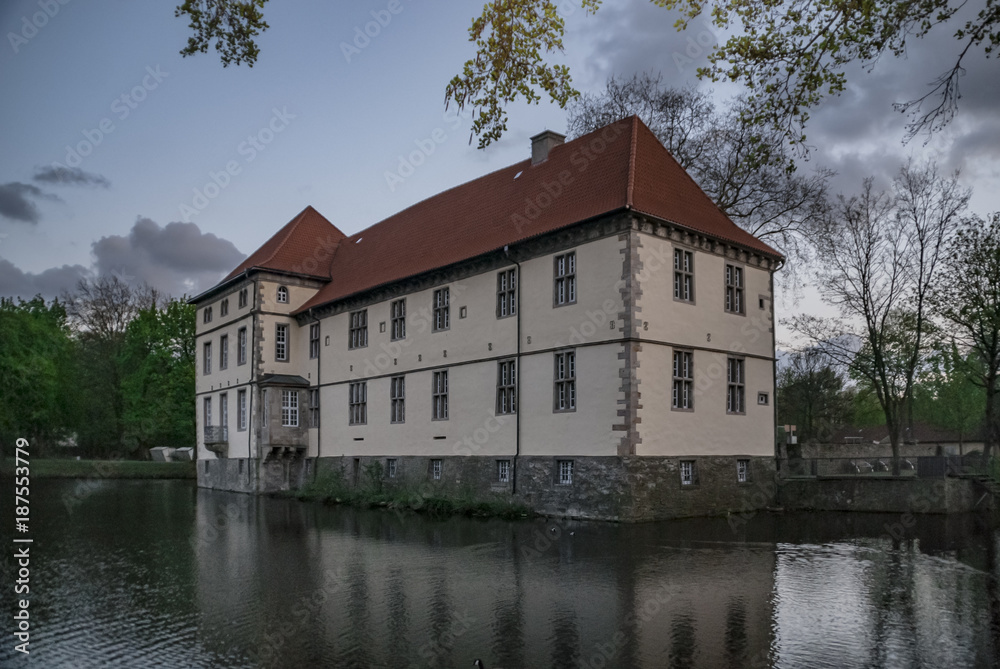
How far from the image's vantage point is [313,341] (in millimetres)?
37125

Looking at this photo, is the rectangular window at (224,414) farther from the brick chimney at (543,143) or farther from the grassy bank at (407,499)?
the brick chimney at (543,143)

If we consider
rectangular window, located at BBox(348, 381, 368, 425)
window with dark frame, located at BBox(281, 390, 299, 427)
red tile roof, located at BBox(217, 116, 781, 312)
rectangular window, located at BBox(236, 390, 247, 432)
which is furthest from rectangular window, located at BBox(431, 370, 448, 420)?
rectangular window, located at BBox(236, 390, 247, 432)

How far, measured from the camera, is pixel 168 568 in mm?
14375

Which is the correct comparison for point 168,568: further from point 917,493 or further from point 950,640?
point 917,493

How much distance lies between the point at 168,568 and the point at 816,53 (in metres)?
12.6

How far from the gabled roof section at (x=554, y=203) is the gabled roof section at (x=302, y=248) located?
408 centimetres

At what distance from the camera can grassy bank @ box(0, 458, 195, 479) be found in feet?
166

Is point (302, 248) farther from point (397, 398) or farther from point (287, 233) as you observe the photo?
point (397, 398)

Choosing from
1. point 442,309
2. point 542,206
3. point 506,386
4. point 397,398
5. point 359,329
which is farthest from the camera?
point 359,329

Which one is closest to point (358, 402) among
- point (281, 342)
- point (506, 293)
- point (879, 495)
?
point (281, 342)

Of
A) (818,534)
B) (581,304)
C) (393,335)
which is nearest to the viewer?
(818,534)

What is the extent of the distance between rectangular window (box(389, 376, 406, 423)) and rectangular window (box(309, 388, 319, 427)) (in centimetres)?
623

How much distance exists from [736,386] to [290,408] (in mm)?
19764

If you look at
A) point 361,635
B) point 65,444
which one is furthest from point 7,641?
point 65,444
